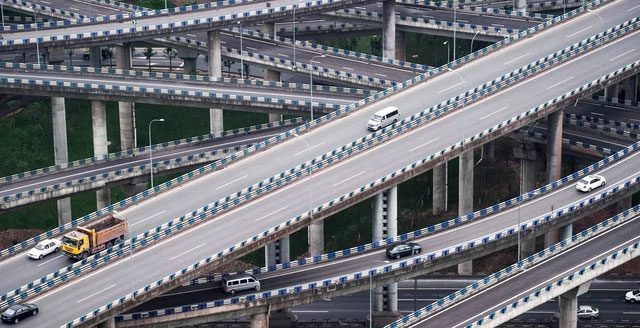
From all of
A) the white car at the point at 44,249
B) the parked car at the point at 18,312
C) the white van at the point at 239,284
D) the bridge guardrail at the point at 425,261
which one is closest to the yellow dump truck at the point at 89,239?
the white car at the point at 44,249

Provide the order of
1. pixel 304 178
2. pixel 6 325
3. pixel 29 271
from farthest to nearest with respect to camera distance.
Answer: pixel 304 178 → pixel 29 271 → pixel 6 325

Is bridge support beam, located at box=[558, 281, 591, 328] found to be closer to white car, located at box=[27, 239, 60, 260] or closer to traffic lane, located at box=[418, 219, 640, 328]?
traffic lane, located at box=[418, 219, 640, 328]

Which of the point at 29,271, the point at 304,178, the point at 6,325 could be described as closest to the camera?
the point at 6,325

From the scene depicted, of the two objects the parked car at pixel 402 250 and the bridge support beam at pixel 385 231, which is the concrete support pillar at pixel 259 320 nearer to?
the parked car at pixel 402 250

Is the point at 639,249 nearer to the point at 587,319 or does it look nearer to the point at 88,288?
the point at 587,319

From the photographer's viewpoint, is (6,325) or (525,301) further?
(525,301)

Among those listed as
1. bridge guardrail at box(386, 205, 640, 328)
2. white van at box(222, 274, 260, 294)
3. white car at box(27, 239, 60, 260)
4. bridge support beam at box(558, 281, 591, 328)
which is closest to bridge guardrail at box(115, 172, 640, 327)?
bridge guardrail at box(386, 205, 640, 328)

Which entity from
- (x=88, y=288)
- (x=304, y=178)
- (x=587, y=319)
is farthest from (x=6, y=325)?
(x=587, y=319)
